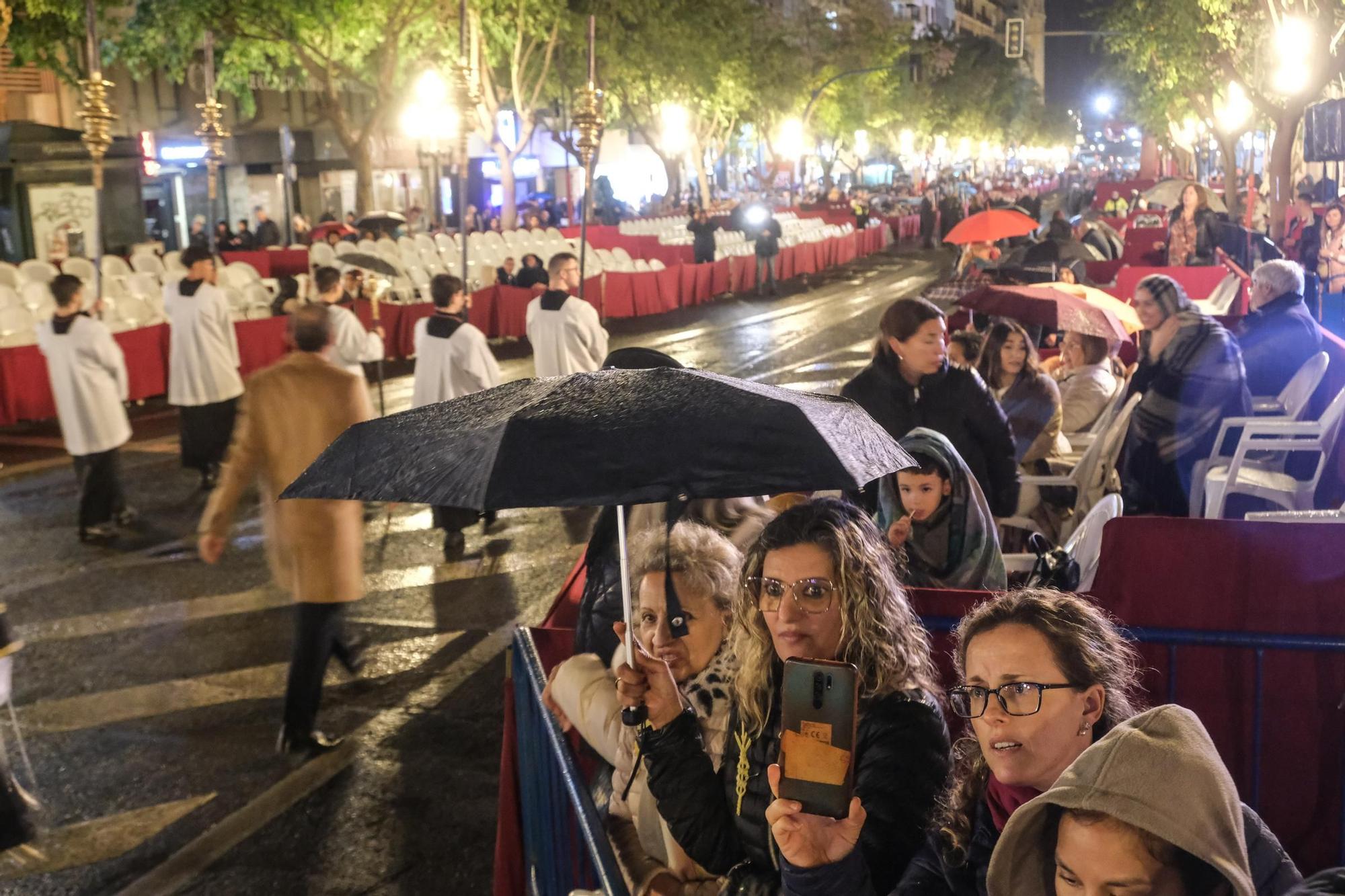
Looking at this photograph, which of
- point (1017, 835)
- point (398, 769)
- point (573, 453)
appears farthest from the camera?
point (398, 769)

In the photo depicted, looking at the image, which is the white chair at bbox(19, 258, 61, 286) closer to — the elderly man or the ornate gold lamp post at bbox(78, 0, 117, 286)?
the ornate gold lamp post at bbox(78, 0, 117, 286)

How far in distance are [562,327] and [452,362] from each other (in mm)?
1553

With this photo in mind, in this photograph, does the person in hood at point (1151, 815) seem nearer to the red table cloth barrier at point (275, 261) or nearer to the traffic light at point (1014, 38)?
the red table cloth barrier at point (275, 261)

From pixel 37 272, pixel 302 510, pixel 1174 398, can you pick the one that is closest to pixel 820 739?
pixel 302 510

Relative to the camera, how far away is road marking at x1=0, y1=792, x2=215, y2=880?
5188 mm

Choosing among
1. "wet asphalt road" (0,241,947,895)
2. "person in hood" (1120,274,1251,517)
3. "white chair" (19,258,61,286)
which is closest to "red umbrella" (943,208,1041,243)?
Answer: "wet asphalt road" (0,241,947,895)

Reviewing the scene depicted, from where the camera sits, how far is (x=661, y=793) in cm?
303

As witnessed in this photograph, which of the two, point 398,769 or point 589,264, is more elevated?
point 589,264

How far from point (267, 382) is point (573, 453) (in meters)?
3.60

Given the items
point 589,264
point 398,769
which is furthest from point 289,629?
point 589,264

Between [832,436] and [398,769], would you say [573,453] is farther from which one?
[398,769]

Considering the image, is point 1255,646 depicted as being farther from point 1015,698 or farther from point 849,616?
point 1015,698

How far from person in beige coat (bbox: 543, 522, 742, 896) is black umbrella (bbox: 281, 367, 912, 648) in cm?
40

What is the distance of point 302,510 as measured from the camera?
6023 millimetres
